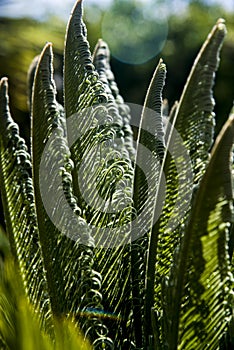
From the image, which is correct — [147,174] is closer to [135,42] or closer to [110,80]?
[110,80]

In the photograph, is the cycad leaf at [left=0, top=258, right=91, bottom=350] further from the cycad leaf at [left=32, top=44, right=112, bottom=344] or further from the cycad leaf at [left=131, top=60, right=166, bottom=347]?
the cycad leaf at [left=131, top=60, right=166, bottom=347]

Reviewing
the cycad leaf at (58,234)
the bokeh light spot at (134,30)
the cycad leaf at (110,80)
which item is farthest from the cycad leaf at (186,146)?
the bokeh light spot at (134,30)

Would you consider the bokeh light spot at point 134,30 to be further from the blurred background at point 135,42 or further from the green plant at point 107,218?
the green plant at point 107,218

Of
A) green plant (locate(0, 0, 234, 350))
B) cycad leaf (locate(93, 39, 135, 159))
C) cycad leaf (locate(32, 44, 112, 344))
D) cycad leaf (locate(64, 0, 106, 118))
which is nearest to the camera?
green plant (locate(0, 0, 234, 350))

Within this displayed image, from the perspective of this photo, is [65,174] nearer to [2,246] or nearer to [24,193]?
[24,193]

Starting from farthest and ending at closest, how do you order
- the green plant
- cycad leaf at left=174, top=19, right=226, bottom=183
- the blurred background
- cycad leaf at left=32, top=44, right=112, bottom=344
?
the blurred background, cycad leaf at left=32, top=44, right=112, bottom=344, the green plant, cycad leaf at left=174, top=19, right=226, bottom=183

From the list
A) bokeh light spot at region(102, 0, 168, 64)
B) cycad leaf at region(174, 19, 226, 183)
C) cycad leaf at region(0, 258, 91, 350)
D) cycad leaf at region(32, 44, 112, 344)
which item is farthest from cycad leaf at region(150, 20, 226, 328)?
bokeh light spot at region(102, 0, 168, 64)

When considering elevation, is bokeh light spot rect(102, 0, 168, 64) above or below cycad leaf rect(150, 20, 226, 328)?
below
